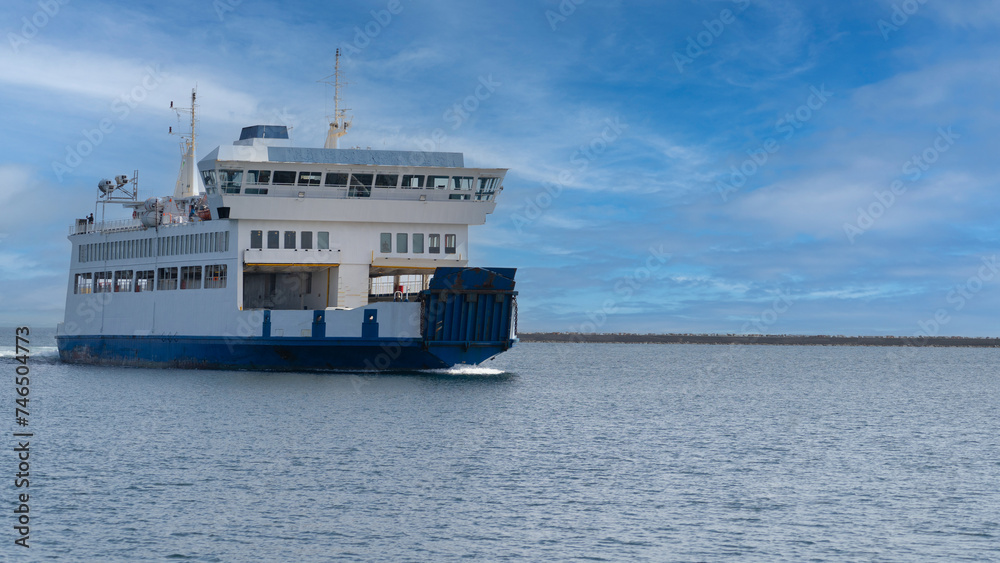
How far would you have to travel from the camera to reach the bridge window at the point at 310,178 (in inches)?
1916

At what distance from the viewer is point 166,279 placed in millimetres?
55938

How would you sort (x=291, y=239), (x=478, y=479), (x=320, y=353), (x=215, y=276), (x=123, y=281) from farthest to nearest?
(x=123, y=281)
(x=215, y=276)
(x=291, y=239)
(x=320, y=353)
(x=478, y=479)

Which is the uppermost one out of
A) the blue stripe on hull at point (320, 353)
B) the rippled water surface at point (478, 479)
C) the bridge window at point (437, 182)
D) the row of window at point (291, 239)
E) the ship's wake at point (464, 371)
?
the bridge window at point (437, 182)

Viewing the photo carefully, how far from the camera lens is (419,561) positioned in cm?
1644

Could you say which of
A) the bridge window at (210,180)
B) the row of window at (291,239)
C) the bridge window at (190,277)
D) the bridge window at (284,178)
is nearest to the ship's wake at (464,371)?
the row of window at (291,239)

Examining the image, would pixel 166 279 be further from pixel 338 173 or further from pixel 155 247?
pixel 338 173

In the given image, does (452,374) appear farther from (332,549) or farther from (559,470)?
(332,549)

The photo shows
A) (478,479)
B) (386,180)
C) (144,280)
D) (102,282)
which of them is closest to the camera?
(478,479)

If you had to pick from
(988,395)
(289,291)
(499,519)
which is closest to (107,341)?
(289,291)

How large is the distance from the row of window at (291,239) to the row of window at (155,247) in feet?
5.88

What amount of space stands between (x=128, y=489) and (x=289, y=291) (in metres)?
32.0

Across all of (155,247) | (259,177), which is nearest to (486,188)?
(259,177)

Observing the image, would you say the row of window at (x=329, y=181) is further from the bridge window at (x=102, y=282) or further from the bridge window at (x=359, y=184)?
the bridge window at (x=102, y=282)

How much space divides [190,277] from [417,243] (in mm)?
13189
